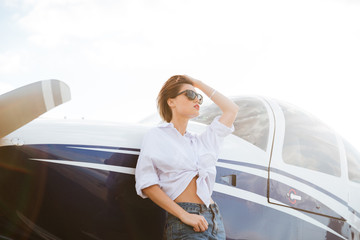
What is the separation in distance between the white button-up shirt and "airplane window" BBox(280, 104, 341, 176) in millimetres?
1298

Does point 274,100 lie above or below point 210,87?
below

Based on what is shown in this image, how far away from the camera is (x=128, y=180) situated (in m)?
2.36

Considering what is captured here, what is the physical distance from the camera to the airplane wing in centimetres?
203

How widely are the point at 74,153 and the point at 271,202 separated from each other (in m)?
1.77

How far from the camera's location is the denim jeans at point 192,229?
208 centimetres

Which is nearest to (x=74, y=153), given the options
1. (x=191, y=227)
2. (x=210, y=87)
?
(x=191, y=227)

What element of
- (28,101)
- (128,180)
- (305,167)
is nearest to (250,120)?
(305,167)

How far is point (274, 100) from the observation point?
3834mm

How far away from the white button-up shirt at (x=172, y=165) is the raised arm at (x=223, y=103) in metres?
0.38

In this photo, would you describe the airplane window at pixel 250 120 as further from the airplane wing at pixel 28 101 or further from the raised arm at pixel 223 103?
the airplane wing at pixel 28 101

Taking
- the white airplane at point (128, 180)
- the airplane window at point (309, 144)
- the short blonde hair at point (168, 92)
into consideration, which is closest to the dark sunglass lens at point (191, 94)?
the short blonde hair at point (168, 92)

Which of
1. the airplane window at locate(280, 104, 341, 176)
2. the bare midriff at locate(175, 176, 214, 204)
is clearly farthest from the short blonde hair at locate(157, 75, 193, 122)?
the airplane window at locate(280, 104, 341, 176)

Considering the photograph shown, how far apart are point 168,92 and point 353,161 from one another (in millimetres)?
2704

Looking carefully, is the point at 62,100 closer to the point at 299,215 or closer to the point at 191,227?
the point at 191,227
